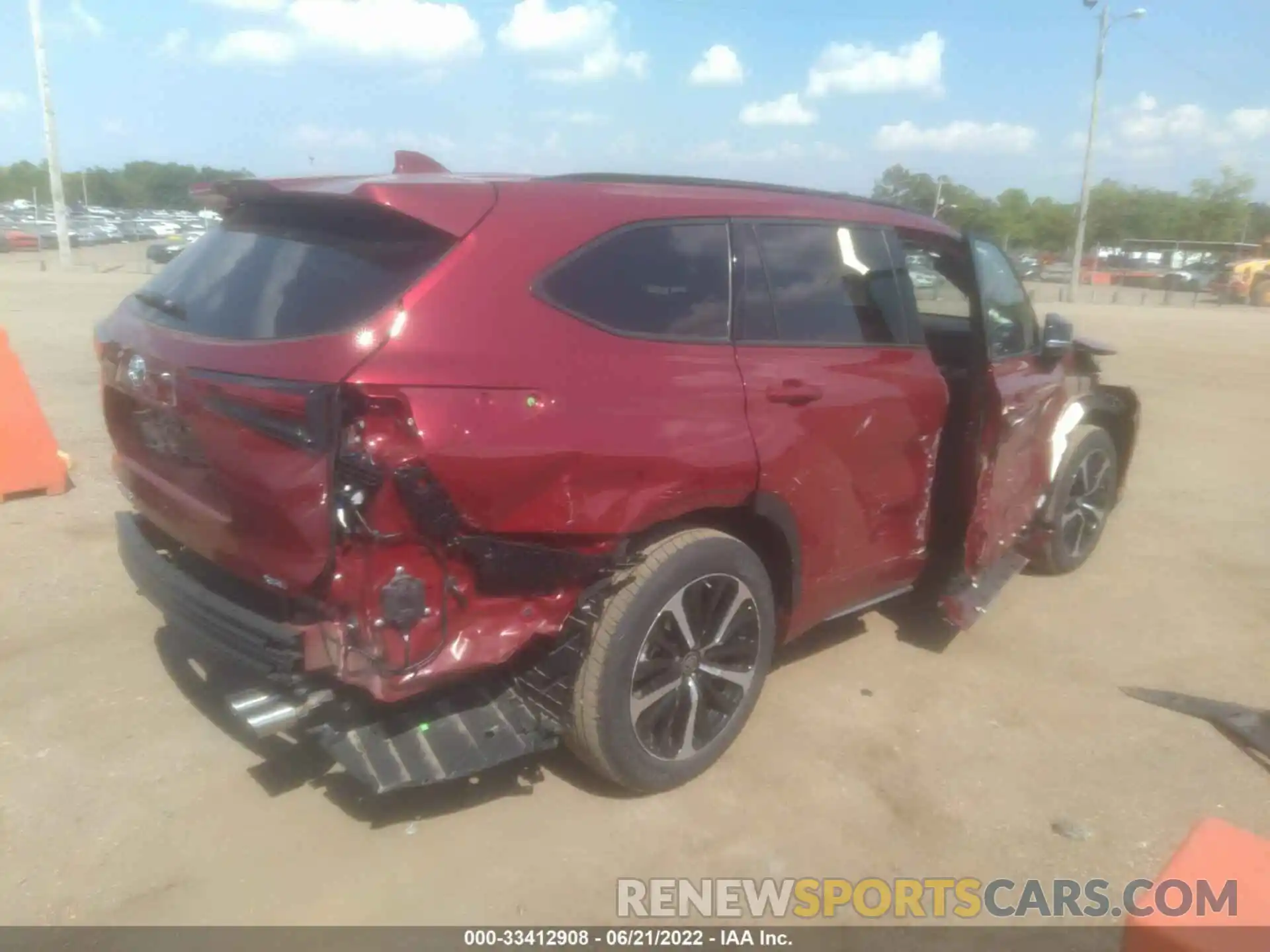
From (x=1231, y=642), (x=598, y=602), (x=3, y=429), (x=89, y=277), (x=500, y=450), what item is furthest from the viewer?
(x=89, y=277)

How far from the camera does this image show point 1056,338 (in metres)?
4.59

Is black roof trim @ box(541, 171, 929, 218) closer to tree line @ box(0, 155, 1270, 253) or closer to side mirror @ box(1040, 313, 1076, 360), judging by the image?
side mirror @ box(1040, 313, 1076, 360)

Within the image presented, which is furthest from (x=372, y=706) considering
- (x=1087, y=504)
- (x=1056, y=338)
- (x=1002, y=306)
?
(x=1087, y=504)

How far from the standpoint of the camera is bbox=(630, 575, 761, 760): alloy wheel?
314 cm

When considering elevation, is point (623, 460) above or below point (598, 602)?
above

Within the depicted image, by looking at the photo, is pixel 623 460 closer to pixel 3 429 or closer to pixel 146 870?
pixel 146 870

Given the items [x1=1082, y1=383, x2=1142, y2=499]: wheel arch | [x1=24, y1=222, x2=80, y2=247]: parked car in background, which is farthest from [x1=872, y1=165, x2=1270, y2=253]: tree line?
[x1=1082, y1=383, x2=1142, y2=499]: wheel arch

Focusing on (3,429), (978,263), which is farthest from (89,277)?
(978,263)

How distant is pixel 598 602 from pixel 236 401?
3.85 ft

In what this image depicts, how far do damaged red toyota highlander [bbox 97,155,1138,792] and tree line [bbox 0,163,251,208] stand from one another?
267ft

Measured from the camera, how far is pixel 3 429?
18.9 feet

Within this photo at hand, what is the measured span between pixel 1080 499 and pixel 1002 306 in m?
1.48

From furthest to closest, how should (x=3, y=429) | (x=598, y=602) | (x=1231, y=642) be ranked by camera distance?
(x=3, y=429)
(x=1231, y=642)
(x=598, y=602)

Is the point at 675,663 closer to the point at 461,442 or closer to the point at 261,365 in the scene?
the point at 461,442
